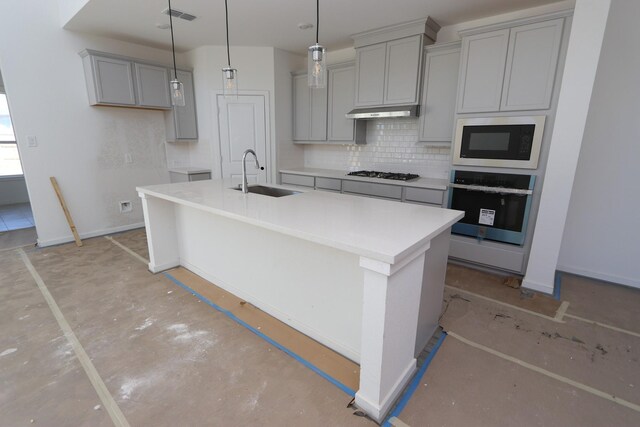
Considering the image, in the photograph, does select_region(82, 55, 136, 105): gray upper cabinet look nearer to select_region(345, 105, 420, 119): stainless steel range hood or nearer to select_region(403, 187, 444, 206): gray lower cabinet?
select_region(345, 105, 420, 119): stainless steel range hood

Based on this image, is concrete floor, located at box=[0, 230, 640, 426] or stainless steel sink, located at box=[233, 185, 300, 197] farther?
stainless steel sink, located at box=[233, 185, 300, 197]

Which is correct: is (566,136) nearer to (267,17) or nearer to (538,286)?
(538,286)

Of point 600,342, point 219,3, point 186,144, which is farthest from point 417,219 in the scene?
point 186,144

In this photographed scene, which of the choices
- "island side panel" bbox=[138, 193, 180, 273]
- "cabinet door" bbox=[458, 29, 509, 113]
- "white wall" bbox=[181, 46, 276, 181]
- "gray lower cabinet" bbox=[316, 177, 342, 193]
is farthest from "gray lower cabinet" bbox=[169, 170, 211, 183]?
"cabinet door" bbox=[458, 29, 509, 113]

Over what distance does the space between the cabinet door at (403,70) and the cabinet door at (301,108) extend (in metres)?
1.43

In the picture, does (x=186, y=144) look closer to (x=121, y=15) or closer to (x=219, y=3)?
(x=121, y=15)

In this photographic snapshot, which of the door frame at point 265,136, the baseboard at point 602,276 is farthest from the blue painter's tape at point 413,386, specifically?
the door frame at point 265,136

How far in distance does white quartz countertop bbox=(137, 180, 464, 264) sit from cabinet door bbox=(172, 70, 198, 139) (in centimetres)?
236

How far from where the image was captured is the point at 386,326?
1.46 metres

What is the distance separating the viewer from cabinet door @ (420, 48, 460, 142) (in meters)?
3.31

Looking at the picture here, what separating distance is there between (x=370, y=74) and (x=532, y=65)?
1746 millimetres

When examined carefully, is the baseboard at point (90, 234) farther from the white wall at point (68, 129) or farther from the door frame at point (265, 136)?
the door frame at point (265, 136)

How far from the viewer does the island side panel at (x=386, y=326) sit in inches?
55.3

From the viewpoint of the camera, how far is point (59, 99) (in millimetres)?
3840
